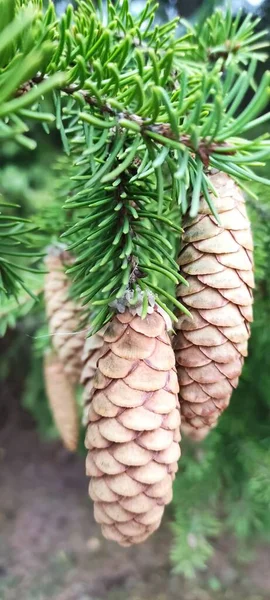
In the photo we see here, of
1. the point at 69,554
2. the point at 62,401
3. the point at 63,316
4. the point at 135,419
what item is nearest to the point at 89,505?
the point at 69,554

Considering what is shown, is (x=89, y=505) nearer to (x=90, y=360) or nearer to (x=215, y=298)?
(x=90, y=360)

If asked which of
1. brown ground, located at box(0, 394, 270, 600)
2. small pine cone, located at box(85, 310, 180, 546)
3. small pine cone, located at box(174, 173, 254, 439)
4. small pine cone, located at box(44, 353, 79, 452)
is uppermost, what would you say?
small pine cone, located at box(174, 173, 254, 439)

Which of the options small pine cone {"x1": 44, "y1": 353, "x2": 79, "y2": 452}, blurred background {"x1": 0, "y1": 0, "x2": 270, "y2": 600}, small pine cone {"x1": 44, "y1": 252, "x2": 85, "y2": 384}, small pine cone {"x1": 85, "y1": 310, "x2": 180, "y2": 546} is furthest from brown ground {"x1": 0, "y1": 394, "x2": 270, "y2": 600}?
small pine cone {"x1": 85, "y1": 310, "x2": 180, "y2": 546}

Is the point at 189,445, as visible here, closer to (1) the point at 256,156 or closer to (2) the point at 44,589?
(1) the point at 256,156

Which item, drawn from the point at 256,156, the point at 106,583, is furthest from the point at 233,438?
the point at 106,583

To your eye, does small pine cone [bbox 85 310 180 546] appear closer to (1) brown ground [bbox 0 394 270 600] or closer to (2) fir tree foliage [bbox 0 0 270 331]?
(2) fir tree foliage [bbox 0 0 270 331]

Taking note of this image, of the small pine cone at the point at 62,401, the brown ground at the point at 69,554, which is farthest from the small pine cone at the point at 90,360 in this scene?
the brown ground at the point at 69,554
